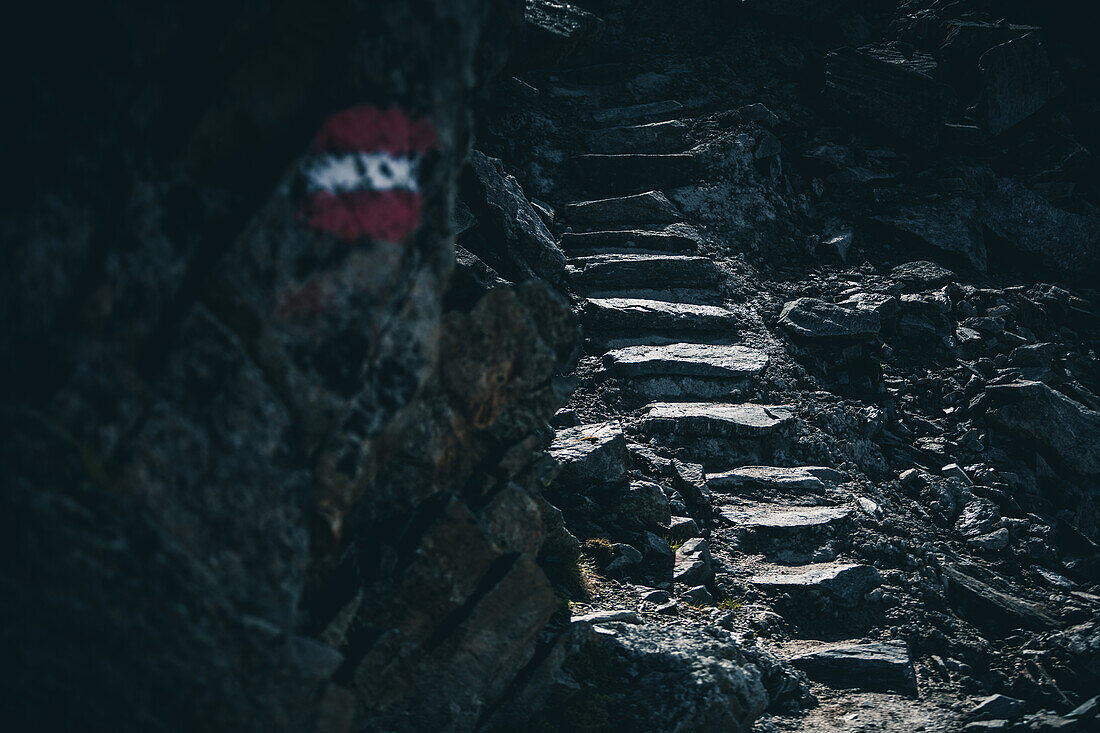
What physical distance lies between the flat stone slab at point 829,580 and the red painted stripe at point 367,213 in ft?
18.5

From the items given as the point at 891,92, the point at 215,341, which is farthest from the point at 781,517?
the point at 891,92

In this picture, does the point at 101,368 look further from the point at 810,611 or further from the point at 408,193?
the point at 810,611

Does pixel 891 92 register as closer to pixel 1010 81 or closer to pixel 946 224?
pixel 1010 81

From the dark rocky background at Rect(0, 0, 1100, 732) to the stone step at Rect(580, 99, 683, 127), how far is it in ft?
0.71

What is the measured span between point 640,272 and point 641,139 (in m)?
3.48

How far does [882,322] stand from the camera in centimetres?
1096

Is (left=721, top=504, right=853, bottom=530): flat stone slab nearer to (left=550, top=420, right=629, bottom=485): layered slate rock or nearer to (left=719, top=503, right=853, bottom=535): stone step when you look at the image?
(left=719, top=503, right=853, bottom=535): stone step

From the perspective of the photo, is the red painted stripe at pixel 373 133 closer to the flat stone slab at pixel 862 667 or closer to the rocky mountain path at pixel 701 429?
the rocky mountain path at pixel 701 429

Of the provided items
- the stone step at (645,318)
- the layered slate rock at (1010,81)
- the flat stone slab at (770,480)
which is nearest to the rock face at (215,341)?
the flat stone slab at (770,480)

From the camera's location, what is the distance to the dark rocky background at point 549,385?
130 inches

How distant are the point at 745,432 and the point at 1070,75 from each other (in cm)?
1099

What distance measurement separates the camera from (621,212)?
12.1 meters

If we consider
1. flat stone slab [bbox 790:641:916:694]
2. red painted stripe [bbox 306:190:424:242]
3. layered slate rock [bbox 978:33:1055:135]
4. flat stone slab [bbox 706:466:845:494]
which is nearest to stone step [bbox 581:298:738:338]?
flat stone slab [bbox 706:466:845:494]

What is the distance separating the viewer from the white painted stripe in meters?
3.72
